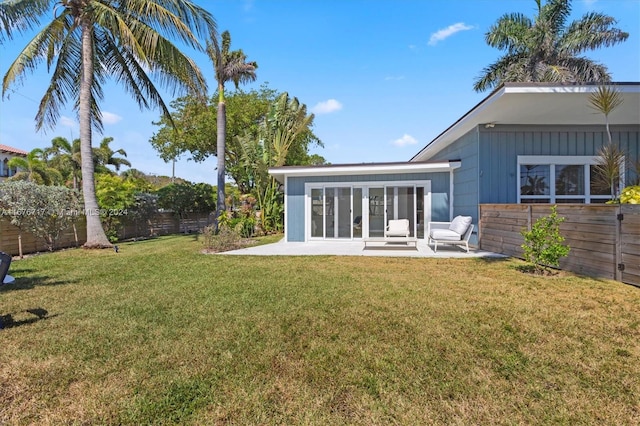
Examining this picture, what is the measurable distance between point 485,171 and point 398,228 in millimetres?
3300

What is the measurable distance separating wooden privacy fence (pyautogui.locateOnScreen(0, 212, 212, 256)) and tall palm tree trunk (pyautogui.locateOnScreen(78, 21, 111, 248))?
2.06 m

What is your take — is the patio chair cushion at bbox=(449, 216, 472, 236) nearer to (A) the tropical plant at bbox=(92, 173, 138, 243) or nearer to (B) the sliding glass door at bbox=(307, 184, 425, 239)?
(B) the sliding glass door at bbox=(307, 184, 425, 239)

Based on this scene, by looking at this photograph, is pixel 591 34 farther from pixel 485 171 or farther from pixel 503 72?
pixel 485 171

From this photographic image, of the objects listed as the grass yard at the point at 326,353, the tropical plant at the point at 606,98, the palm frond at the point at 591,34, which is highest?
the palm frond at the point at 591,34

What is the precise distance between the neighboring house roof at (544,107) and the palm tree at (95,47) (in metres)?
9.32

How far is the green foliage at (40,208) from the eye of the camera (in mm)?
9953

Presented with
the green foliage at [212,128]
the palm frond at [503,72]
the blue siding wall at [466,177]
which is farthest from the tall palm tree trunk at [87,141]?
the palm frond at [503,72]

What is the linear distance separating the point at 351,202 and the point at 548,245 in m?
7.17

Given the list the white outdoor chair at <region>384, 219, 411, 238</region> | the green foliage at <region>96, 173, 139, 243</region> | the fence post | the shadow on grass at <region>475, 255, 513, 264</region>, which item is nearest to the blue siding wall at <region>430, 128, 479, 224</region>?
the white outdoor chair at <region>384, 219, 411, 238</region>

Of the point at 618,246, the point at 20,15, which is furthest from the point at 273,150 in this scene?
the point at 618,246

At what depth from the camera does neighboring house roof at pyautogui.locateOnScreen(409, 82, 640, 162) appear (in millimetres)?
7004

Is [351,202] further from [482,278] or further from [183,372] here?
[183,372]

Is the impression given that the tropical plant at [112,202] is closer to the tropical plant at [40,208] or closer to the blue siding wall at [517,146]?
the tropical plant at [40,208]

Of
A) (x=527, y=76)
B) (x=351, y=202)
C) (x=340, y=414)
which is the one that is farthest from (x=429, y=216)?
(x=527, y=76)
